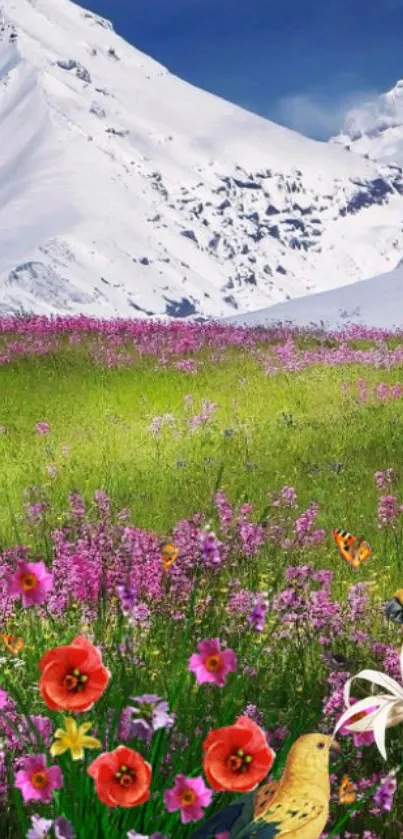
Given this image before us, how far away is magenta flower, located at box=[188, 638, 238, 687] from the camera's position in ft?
8.18

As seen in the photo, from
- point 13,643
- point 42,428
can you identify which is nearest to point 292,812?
point 13,643

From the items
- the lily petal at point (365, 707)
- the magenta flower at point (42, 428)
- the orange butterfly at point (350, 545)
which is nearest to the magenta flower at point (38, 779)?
the lily petal at point (365, 707)

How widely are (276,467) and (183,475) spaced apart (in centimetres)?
86

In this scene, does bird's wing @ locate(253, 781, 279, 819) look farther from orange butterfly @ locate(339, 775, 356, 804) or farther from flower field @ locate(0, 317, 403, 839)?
orange butterfly @ locate(339, 775, 356, 804)

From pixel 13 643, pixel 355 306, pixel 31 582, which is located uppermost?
pixel 355 306

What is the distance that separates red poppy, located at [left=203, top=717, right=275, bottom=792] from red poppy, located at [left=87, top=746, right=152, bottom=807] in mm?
125

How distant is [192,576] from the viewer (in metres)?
5.74

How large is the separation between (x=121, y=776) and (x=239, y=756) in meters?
0.23

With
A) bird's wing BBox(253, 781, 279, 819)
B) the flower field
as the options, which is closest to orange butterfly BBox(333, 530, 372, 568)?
the flower field

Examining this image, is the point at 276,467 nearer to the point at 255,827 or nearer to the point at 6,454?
the point at 6,454

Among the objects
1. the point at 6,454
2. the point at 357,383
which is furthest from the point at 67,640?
the point at 357,383

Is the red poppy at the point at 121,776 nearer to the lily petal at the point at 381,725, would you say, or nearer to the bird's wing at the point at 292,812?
the bird's wing at the point at 292,812

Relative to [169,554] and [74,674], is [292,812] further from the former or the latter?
[169,554]

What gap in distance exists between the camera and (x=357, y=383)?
14422 mm
